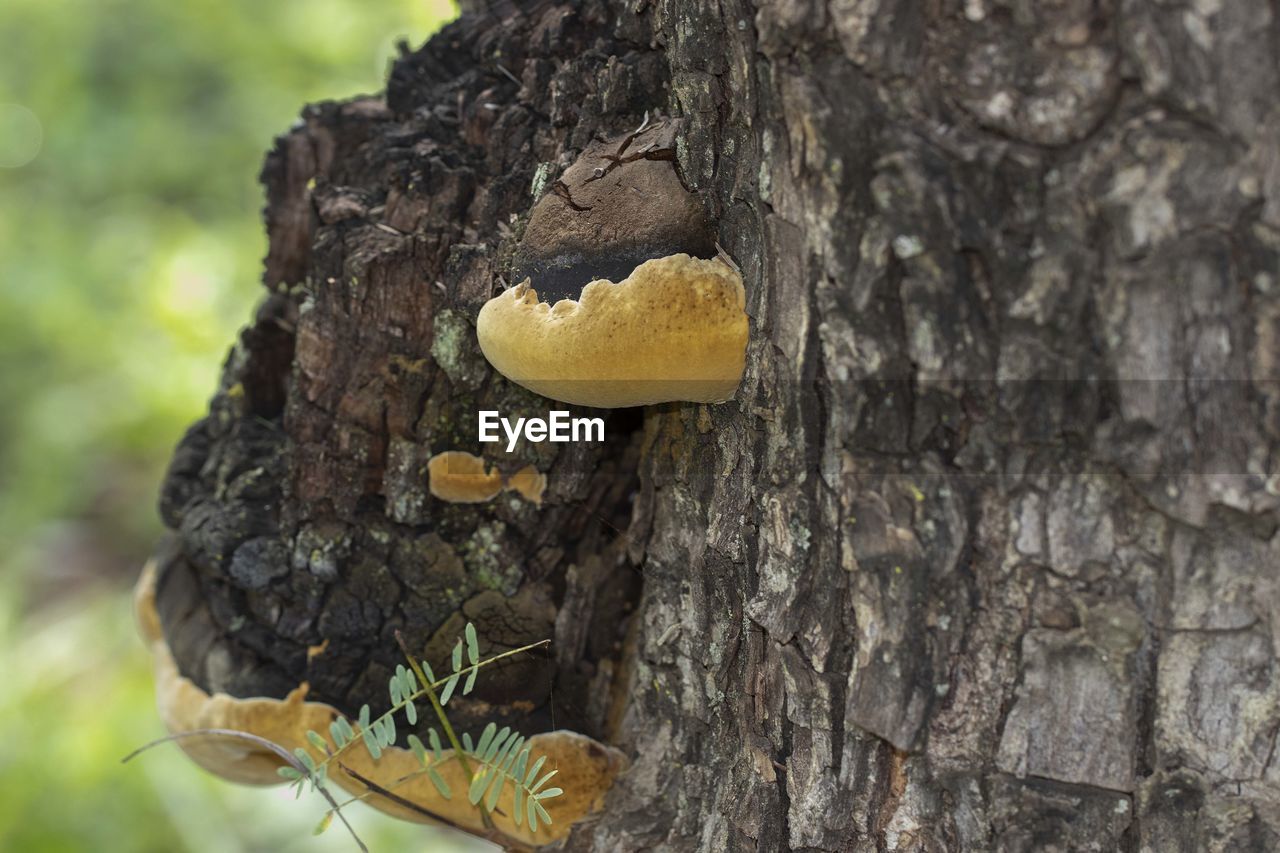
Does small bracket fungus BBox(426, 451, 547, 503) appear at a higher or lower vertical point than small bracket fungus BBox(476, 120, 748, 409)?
lower

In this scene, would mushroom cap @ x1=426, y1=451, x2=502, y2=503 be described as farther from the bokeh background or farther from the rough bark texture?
the bokeh background

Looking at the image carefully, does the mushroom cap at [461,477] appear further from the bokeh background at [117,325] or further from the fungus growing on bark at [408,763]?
the bokeh background at [117,325]

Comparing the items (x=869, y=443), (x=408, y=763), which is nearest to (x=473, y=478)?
(x=408, y=763)

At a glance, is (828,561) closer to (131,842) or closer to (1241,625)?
(1241,625)

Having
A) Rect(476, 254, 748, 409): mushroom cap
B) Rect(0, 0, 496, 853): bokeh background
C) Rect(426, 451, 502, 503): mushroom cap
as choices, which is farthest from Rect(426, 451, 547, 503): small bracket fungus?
Rect(0, 0, 496, 853): bokeh background

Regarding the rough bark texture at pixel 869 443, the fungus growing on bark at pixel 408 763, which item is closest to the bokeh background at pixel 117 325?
the fungus growing on bark at pixel 408 763

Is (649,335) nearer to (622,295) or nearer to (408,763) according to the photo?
(622,295)

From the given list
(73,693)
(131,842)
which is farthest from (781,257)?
(73,693)

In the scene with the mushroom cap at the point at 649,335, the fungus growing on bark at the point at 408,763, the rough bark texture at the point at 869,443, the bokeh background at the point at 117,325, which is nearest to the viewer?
the rough bark texture at the point at 869,443
